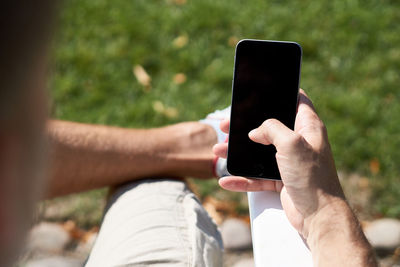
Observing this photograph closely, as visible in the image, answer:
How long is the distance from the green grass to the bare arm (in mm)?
640

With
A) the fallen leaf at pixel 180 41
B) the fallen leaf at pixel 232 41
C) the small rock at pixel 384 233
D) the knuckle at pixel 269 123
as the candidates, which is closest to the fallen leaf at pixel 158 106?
the fallen leaf at pixel 180 41

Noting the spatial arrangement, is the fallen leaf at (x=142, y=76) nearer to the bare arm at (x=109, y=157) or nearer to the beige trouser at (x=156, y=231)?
the bare arm at (x=109, y=157)

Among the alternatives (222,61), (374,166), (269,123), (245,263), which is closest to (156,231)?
(269,123)

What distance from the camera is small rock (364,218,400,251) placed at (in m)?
2.31

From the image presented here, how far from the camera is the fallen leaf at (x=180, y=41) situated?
3.05m

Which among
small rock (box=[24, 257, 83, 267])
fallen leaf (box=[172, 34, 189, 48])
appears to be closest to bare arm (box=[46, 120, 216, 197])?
small rock (box=[24, 257, 83, 267])

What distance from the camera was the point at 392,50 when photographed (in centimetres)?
297

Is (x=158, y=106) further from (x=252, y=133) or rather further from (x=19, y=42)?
(x=19, y=42)

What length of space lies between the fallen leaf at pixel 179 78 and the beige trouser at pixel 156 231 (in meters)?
1.22

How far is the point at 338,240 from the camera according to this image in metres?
1.27

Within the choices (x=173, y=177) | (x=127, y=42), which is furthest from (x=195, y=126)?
(x=127, y=42)

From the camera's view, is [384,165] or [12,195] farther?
[384,165]

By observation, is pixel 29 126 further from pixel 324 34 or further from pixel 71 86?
pixel 324 34

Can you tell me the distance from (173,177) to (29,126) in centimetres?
133
